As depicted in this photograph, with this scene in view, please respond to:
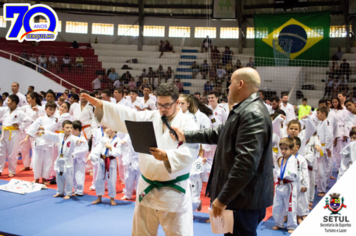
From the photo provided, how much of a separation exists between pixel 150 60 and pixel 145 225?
649 inches

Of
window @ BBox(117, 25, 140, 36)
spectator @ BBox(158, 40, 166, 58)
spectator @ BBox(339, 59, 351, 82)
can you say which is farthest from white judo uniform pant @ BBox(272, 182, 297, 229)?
window @ BBox(117, 25, 140, 36)

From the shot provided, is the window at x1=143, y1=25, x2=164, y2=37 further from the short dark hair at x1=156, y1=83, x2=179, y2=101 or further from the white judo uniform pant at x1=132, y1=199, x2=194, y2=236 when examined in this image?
the white judo uniform pant at x1=132, y1=199, x2=194, y2=236

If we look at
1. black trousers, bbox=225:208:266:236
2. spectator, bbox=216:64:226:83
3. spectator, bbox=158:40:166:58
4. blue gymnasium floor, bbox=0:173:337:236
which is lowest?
blue gymnasium floor, bbox=0:173:337:236

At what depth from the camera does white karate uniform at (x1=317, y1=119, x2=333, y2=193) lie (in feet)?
21.9

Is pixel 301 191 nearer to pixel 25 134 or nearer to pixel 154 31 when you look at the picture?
pixel 25 134

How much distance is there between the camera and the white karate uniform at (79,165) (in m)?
5.89

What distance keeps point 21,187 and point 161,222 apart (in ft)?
14.9

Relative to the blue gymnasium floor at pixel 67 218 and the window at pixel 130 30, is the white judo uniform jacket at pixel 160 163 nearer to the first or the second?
the blue gymnasium floor at pixel 67 218

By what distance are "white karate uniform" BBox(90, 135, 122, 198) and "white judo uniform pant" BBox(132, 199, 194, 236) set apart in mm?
3030

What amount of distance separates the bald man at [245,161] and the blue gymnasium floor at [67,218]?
233 centimetres

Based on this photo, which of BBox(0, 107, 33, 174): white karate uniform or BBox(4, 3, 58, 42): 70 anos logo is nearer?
BBox(0, 107, 33, 174): white karate uniform

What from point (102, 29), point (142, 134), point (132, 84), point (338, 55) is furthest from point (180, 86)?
point (142, 134)

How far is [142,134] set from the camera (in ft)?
7.37

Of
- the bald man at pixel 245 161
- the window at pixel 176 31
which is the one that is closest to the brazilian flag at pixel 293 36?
the window at pixel 176 31
